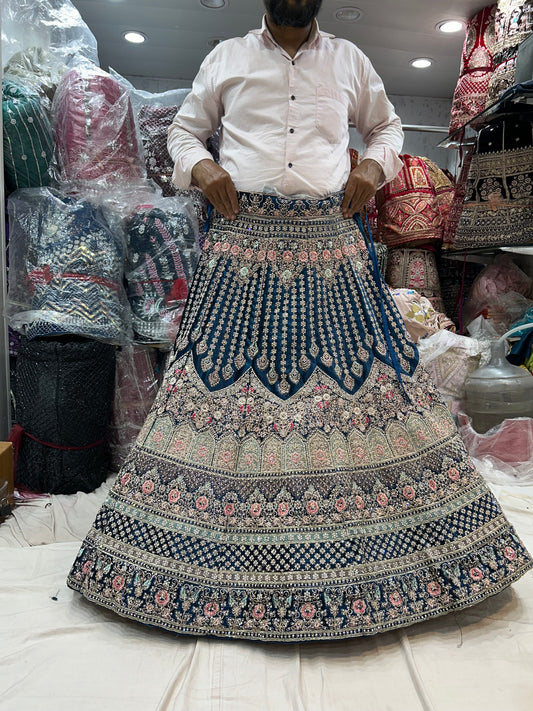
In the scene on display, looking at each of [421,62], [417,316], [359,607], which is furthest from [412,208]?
[359,607]

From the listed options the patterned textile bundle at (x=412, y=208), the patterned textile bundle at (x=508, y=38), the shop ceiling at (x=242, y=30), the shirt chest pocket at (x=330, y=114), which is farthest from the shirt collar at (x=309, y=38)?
the shop ceiling at (x=242, y=30)

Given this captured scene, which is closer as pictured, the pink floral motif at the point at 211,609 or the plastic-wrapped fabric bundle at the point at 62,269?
the pink floral motif at the point at 211,609

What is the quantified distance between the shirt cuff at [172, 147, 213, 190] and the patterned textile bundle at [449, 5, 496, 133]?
2.08 metres

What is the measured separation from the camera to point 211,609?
3.63 ft

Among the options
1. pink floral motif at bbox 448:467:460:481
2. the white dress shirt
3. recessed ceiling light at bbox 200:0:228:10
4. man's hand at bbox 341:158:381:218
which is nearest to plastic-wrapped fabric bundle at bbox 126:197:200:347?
the white dress shirt

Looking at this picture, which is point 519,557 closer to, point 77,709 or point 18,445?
point 77,709

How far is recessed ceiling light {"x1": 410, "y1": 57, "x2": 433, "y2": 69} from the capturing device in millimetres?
4387

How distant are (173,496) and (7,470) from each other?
954mm

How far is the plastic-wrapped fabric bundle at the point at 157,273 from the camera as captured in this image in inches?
87.7

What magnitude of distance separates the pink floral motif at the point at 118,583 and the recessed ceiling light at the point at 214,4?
377 centimetres

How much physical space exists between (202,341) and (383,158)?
684 millimetres

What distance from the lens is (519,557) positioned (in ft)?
3.91

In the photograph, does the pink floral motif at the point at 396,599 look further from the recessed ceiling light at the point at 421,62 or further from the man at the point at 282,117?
the recessed ceiling light at the point at 421,62

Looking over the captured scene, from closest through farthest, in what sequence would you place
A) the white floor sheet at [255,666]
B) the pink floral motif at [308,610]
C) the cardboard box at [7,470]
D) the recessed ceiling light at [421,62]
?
the white floor sheet at [255,666] → the pink floral motif at [308,610] → the cardboard box at [7,470] → the recessed ceiling light at [421,62]
